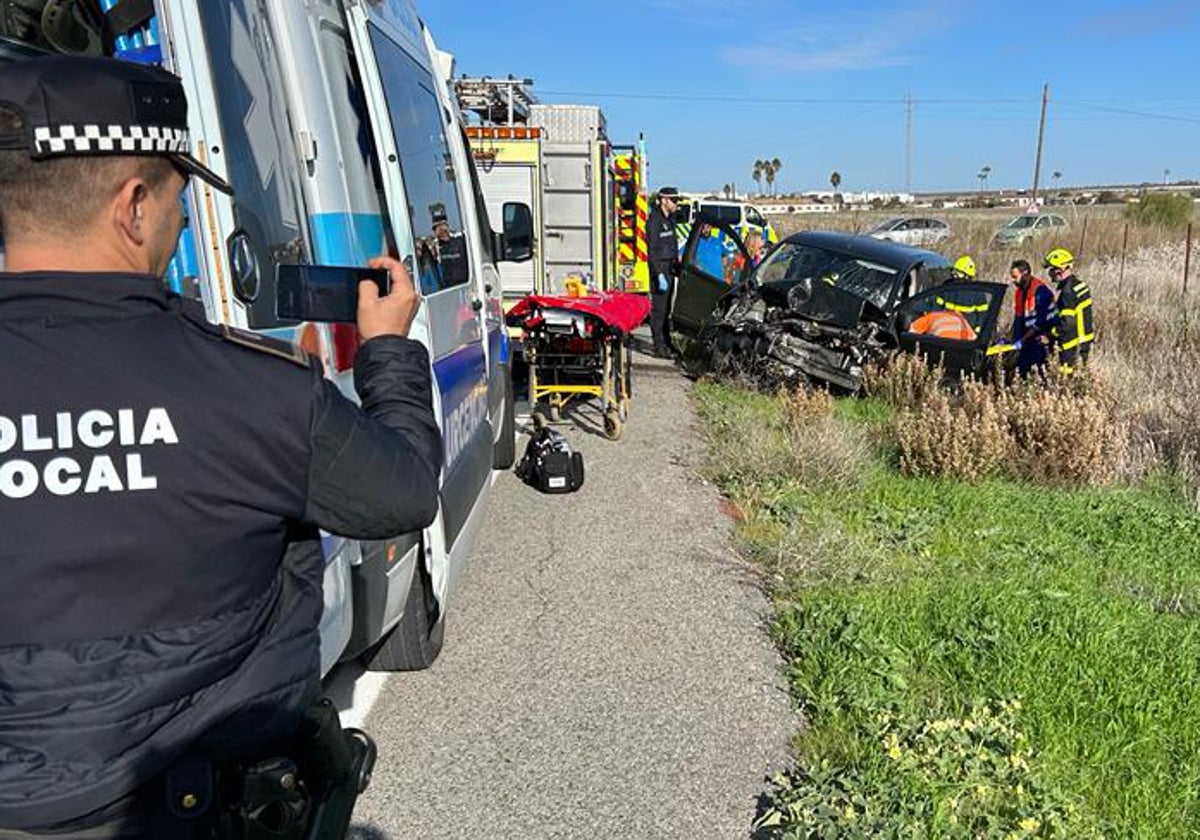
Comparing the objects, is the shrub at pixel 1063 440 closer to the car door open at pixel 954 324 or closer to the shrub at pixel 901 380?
the shrub at pixel 901 380

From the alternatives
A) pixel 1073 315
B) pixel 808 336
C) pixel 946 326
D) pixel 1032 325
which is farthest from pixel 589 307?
pixel 1032 325

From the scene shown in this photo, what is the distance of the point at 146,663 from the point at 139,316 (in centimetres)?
49

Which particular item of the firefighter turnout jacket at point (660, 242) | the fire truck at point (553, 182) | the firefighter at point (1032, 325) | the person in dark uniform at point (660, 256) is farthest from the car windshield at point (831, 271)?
the fire truck at point (553, 182)

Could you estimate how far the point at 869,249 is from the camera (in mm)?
10945

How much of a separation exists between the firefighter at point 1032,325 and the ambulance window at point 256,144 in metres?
8.43

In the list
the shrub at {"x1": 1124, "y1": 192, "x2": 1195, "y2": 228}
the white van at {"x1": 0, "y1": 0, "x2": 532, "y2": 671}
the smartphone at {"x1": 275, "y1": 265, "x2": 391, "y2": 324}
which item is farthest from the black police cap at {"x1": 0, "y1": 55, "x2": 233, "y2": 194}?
the shrub at {"x1": 1124, "y1": 192, "x2": 1195, "y2": 228}

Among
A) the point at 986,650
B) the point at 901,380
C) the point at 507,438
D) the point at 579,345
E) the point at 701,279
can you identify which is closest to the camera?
the point at 986,650

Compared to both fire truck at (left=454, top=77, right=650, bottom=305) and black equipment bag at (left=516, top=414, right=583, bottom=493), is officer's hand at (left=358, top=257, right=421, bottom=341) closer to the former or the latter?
black equipment bag at (left=516, top=414, right=583, bottom=493)

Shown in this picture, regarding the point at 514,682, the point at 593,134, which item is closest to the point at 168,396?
the point at 514,682

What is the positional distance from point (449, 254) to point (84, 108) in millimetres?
2863

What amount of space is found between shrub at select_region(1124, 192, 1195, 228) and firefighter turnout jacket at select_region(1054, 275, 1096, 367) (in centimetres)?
2486

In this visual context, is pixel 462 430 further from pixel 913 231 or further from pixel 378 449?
pixel 913 231

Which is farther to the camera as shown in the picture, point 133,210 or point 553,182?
point 553,182

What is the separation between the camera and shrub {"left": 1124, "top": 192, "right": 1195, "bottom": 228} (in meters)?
30.8
